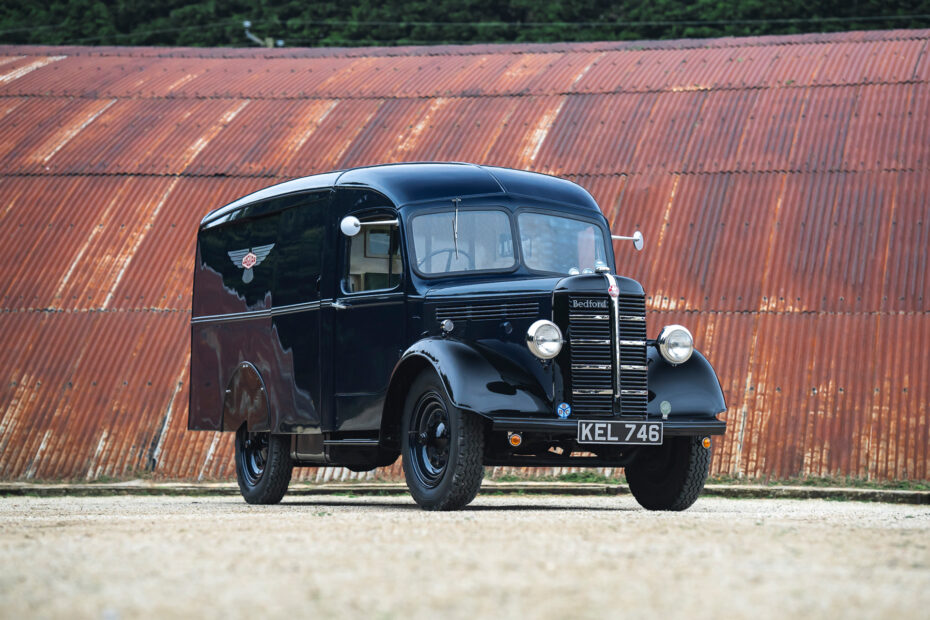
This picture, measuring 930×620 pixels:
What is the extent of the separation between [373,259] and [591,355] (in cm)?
230

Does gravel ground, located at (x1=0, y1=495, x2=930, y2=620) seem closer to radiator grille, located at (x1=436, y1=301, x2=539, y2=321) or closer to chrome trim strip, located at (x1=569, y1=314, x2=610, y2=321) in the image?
chrome trim strip, located at (x1=569, y1=314, x2=610, y2=321)

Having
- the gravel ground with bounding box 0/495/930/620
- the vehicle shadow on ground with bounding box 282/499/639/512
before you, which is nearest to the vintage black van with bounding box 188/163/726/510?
the vehicle shadow on ground with bounding box 282/499/639/512

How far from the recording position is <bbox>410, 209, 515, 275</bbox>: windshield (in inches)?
420

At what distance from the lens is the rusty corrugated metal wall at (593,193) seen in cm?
1557

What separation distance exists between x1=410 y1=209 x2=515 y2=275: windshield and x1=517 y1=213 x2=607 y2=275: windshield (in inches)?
7.4

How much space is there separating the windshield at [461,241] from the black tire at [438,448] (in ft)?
3.49

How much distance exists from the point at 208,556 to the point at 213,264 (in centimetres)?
738

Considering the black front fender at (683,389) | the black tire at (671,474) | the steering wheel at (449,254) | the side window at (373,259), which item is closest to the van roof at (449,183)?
the side window at (373,259)

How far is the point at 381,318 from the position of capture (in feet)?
35.8

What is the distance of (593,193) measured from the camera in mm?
18734

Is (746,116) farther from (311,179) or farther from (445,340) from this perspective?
(445,340)

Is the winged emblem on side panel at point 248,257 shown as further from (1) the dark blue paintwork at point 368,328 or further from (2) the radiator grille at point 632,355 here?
(2) the radiator grille at point 632,355


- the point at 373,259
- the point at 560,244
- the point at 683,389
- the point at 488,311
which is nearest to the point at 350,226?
the point at 373,259

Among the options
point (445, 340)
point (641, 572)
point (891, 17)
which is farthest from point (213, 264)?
point (891, 17)
